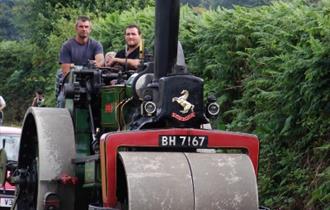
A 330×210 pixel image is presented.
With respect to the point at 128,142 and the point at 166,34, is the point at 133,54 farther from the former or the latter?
the point at 128,142

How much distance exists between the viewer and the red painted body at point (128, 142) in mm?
7305

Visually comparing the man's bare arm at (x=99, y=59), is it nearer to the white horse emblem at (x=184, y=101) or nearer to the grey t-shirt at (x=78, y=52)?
the grey t-shirt at (x=78, y=52)

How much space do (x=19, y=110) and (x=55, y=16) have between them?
593 centimetres

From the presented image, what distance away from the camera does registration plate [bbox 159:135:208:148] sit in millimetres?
7398

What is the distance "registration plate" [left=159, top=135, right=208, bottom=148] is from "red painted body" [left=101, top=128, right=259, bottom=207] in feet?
0.08

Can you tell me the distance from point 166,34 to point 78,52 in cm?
353

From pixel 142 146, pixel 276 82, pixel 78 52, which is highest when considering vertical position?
pixel 78 52

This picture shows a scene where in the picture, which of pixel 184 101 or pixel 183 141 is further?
pixel 184 101

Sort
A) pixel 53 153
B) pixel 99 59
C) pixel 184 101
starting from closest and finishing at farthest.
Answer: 1. pixel 184 101
2. pixel 53 153
3. pixel 99 59

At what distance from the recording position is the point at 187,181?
7.03 m

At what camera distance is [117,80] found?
9.20m

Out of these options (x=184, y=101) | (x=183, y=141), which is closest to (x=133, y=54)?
(x=184, y=101)

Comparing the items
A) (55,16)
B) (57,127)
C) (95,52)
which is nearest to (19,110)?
(55,16)

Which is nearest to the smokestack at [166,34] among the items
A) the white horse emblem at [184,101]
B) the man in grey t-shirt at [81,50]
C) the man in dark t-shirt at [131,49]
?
the white horse emblem at [184,101]
